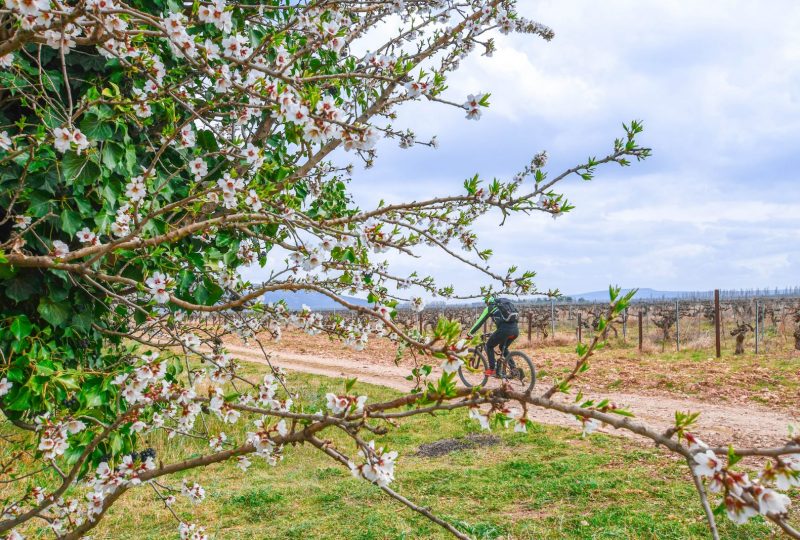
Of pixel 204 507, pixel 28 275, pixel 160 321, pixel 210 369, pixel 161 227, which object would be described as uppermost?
pixel 161 227

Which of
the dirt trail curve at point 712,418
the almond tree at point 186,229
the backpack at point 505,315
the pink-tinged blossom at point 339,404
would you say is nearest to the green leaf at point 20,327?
the almond tree at point 186,229

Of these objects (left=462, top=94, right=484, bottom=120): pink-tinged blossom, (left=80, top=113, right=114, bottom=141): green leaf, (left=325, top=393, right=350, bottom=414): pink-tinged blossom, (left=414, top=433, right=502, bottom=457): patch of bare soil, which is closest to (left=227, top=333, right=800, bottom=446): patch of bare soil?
(left=414, top=433, right=502, bottom=457): patch of bare soil

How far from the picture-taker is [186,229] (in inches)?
92.6

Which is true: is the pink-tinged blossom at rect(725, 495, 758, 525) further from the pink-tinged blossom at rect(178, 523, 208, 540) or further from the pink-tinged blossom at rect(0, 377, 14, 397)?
the pink-tinged blossom at rect(0, 377, 14, 397)

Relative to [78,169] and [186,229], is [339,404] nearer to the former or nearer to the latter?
[186,229]

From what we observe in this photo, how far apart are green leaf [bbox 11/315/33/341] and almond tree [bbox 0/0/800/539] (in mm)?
11

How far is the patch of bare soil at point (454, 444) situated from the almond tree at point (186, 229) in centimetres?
477

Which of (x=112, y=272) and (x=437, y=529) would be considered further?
(x=437, y=529)

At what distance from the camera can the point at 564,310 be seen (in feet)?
181

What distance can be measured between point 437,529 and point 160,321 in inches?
139

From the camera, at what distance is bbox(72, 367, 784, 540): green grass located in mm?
5324

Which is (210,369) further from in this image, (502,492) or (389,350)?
(389,350)

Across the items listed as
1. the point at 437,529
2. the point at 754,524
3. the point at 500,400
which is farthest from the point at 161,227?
the point at 754,524

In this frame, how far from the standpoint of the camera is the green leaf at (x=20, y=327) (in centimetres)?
321
